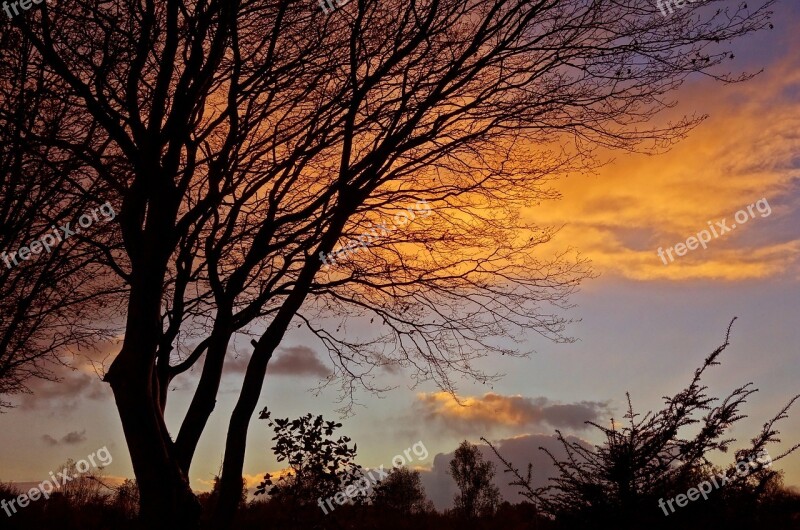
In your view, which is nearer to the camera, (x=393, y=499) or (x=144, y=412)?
(x=144, y=412)

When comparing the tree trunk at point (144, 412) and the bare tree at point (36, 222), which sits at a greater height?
the bare tree at point (36, 222)

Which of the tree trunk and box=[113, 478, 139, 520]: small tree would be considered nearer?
the tree trunk

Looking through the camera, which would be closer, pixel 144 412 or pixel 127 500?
pixel 144 412

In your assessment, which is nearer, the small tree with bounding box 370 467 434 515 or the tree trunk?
the tree trunk

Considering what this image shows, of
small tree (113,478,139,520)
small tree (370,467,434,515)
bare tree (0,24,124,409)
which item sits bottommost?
small tree (370,467,434,515)

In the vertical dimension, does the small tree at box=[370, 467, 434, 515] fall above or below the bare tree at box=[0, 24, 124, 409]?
below

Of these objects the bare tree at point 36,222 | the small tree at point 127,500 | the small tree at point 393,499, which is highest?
the bare tree at point 36,222

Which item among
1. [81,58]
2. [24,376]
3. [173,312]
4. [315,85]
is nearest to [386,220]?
[315,85]

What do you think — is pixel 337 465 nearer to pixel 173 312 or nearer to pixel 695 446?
pixel 173 312

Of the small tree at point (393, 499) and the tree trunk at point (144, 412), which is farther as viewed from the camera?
the small tree at point (393, 499)

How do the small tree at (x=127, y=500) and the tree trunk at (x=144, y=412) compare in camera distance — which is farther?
the small tree at (x=127, y=500)

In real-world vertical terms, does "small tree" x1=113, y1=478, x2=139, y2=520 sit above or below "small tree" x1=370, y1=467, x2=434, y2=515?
above

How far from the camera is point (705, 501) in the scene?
496cm

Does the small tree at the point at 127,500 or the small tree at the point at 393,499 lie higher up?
the small tree at the point at 127,500
